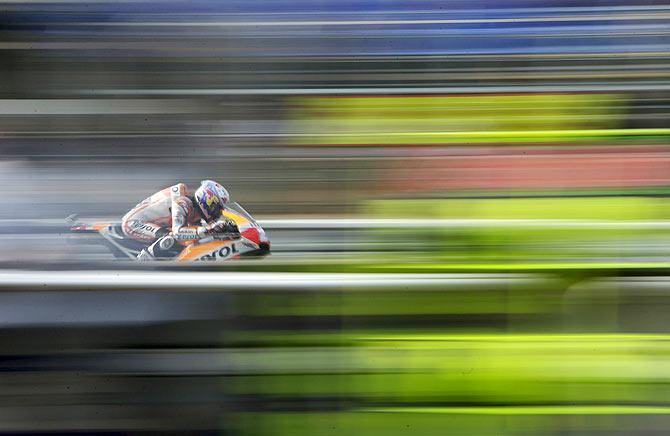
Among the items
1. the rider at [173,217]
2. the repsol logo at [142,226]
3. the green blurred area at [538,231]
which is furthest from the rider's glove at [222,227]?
the green blurred area at [538,231]

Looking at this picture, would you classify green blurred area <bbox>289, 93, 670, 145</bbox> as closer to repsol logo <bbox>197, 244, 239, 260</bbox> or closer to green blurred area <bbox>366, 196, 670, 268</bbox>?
green blurred area <bbox>366, 196, 670, 268</bbox>

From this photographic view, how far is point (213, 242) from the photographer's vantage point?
1584 millimetres

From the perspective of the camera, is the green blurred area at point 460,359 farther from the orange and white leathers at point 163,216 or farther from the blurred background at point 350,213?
the orange and white leathers at point 163,216

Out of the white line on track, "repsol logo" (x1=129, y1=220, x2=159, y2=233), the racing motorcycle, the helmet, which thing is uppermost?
the helmet

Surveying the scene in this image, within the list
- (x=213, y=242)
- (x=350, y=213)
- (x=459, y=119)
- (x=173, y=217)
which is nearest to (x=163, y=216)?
(x=173, y=217)

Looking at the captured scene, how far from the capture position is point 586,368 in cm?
160

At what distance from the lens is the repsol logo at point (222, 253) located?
5.15 feet

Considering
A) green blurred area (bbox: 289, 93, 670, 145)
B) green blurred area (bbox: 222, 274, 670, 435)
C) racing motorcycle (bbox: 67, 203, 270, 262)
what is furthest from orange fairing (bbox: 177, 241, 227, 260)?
green blurred area (bbox: 289, 93, 670, 145)

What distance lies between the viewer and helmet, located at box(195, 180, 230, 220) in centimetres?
155

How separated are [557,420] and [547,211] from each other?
40 centimetres

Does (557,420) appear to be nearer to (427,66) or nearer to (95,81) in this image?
(427,66)

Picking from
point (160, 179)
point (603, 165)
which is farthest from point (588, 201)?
point (160, 179)

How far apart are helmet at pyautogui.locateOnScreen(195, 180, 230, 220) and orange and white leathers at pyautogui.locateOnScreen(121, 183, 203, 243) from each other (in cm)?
2

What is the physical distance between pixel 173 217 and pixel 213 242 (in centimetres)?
10
